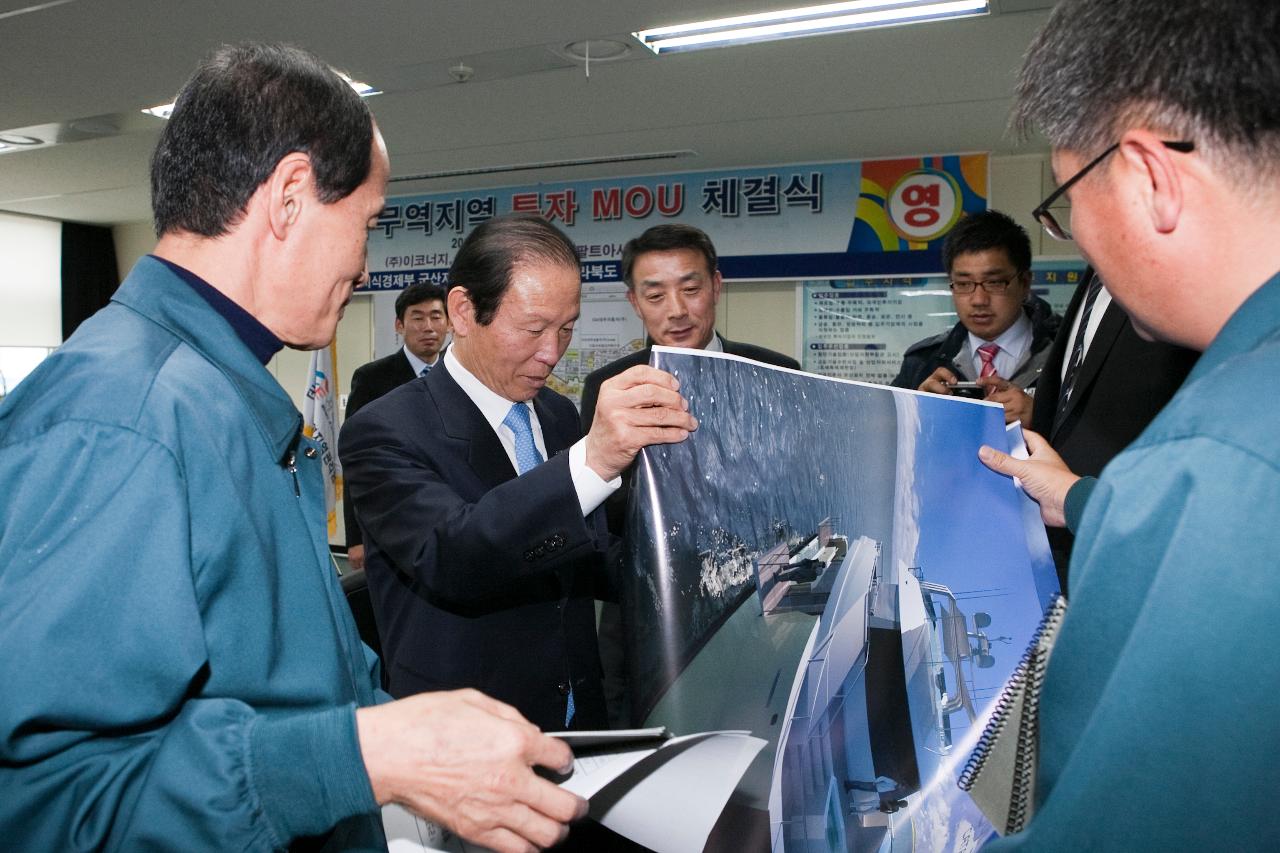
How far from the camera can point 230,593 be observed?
79 centimetres

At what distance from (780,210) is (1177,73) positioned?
5277mm

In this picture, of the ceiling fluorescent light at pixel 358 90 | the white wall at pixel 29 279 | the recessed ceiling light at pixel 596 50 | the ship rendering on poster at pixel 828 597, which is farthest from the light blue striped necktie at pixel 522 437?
the white wall at pixel 29 279

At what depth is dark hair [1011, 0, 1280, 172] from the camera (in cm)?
64

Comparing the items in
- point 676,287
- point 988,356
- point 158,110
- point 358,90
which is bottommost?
point 988,356

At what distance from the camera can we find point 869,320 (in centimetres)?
564

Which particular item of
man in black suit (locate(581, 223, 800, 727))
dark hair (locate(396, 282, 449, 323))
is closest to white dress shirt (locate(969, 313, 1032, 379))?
man in black suit (locate(581, 223, 800, 727))

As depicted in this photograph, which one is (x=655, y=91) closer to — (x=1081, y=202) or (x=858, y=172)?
(x=858, y=172)

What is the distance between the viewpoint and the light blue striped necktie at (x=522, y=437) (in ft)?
5.72

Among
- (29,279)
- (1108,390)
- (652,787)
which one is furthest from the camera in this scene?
(29,279)

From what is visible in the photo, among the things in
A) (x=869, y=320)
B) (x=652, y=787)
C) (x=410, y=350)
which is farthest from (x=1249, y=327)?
(x=869, y=320)

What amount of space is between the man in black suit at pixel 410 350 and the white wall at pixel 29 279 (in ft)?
18.0

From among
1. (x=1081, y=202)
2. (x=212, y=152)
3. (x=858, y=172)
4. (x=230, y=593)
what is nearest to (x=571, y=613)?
(x=230, y=593)

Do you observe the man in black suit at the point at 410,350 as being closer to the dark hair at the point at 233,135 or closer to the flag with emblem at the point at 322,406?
the flag with emblem at the point at 322,406

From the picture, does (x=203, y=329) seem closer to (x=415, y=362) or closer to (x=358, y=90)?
(x=358, y=90)
